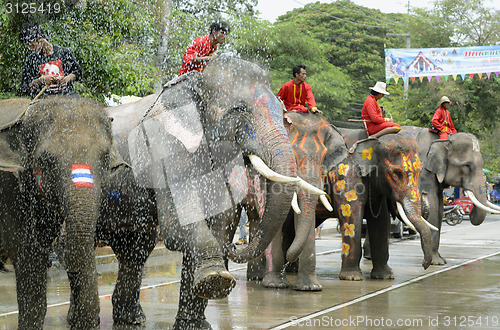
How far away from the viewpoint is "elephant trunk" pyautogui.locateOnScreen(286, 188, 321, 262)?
796cm

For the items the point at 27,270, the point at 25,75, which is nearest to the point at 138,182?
the point at 27,270

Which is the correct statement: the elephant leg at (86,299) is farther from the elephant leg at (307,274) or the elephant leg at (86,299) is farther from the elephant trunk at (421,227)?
the elephant trunk at (421,227)

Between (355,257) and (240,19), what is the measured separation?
52.3ft

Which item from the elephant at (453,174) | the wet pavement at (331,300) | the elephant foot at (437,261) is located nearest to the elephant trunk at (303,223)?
the wet pavement at (331,300)

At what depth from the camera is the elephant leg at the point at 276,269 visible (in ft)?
31.0

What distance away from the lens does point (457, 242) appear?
17719 mm

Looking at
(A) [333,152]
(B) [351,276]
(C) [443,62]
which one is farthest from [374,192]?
(C) [443,62]

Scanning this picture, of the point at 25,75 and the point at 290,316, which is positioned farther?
the point at 290,316

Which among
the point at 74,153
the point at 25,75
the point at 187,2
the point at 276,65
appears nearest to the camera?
the point at 74,153

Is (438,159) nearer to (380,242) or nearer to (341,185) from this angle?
(380,242)

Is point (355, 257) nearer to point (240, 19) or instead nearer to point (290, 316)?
point (290, 316)

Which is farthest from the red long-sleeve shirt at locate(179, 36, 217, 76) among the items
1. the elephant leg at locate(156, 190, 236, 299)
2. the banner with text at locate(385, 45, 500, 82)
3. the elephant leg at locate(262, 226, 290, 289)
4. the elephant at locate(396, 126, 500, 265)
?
the banner with text at locate(385, 45, 500, 82)

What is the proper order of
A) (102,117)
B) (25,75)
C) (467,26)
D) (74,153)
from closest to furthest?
(74,153)
(102,117)
(25,75)
(467,26)

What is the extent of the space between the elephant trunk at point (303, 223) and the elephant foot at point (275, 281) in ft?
3.36
